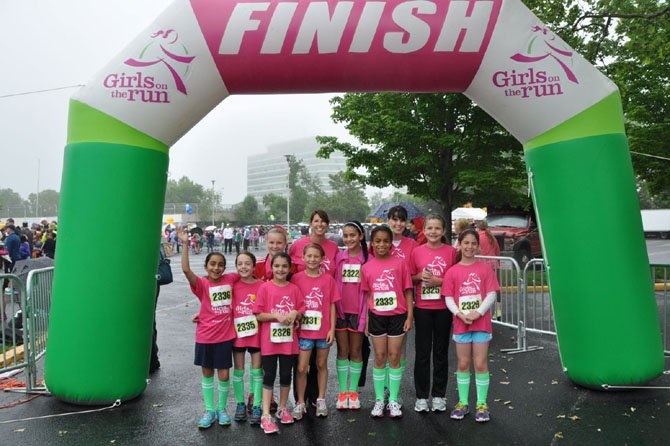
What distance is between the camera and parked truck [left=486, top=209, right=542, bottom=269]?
56.3 ft

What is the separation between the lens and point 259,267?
193 inches

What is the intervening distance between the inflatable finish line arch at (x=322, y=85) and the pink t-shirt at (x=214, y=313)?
0.82m

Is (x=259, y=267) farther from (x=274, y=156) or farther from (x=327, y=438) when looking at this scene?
(x=274, y=156)

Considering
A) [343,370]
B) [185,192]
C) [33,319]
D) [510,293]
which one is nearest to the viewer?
[343,370]

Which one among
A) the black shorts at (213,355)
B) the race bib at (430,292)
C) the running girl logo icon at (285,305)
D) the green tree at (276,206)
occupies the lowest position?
the black shorts at (213,355)

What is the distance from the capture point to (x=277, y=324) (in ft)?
14.1

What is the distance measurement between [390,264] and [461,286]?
23.8 inches

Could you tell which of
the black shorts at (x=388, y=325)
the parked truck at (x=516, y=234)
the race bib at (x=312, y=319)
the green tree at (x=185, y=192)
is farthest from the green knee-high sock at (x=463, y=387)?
the green tree at (x=185, y=192)

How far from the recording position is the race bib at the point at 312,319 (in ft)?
14.4

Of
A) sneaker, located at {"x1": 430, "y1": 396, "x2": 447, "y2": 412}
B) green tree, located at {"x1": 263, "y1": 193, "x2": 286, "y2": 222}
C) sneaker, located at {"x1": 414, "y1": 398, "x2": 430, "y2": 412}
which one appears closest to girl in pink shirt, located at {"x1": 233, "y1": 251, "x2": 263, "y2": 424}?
sneaker, located at {"x1": 414, "y1": 398, "x2": 430, "y2": 412}

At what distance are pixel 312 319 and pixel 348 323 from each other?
0.37 metres

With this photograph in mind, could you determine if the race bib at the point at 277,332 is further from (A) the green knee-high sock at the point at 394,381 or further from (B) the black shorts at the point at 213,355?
(A) the green knee-high sock at the point at 394,381

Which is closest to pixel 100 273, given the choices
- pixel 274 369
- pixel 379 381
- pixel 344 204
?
pixel 274 369

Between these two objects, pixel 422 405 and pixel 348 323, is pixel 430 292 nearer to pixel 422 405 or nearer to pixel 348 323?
pixel 348 323
